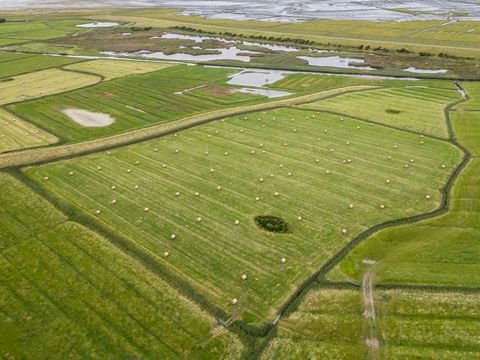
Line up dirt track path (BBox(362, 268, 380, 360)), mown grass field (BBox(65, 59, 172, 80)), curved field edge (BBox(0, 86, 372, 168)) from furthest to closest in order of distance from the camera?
1. mown grass field (BBox(65, 59, 172, 80))
2. curved field edge (BBox(0, 86, 372, 168))
3. dirt track path (BBox(362, 268, 380, 360))

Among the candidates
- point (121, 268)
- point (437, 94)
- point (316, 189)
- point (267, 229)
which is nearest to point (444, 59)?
point (437, 94)

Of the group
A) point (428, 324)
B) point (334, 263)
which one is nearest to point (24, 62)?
point (334, 263)

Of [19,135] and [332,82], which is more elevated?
[332,82]

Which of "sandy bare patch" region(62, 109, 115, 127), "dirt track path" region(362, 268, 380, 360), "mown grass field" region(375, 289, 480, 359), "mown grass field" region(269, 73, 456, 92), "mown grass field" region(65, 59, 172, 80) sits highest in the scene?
"mown grass field" region(269, 73, 456, 92)

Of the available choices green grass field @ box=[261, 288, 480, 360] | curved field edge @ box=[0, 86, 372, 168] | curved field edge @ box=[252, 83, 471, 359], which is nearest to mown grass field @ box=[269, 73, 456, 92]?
curved field edge @ box=[0, 86, 372, 168]

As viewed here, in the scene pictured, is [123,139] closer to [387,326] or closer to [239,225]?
[239,225]

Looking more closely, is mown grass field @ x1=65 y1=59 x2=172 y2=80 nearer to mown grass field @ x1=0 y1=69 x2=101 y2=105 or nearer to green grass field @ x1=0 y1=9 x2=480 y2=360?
mown grass field @ x1=0 y1=69 x2=101 y2=105
